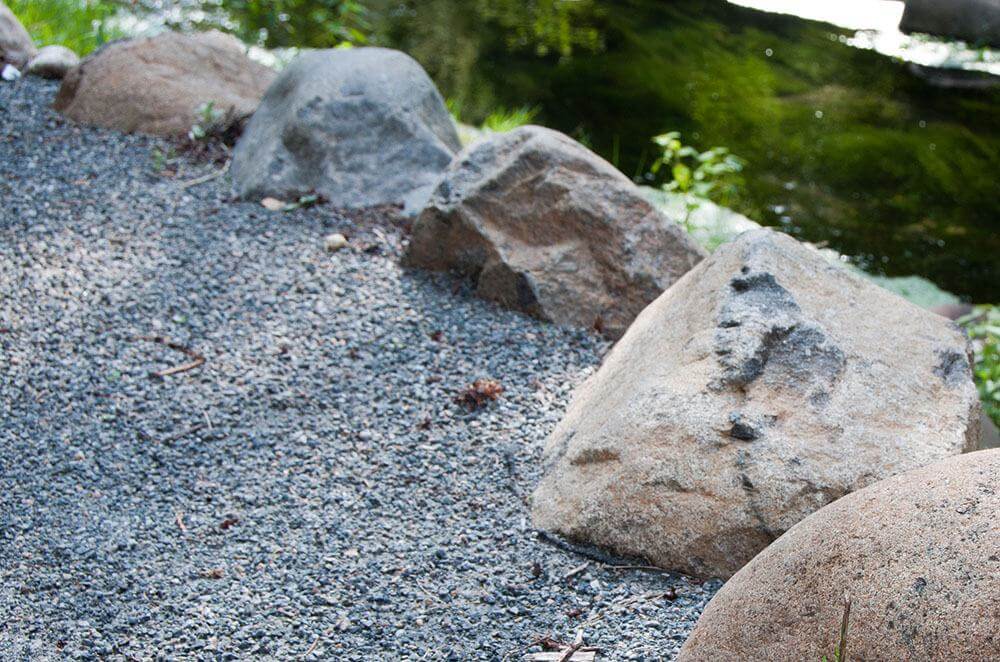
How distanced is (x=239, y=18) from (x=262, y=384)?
242 inches

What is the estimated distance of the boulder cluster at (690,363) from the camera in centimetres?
172

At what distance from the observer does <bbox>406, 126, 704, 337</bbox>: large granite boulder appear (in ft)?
12.7

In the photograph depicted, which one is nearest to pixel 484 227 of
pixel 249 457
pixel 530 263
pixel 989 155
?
pixel 530 263

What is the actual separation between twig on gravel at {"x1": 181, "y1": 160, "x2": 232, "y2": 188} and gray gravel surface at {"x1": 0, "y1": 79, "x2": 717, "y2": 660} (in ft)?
0.20

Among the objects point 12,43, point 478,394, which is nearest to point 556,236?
point 478,394

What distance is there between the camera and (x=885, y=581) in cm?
167

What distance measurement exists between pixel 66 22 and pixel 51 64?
4.98ft

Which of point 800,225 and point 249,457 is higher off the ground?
point 249,457

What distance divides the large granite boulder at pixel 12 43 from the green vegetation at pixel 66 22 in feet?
1.69

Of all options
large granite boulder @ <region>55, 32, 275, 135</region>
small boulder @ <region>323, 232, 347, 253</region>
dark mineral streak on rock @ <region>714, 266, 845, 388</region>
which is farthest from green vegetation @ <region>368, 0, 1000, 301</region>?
dark mineral streak on rock @ <region>714, 266, 845, 388</region>

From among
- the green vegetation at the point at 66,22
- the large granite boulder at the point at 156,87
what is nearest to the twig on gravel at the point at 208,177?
the large granite boulder at the point at 156,87

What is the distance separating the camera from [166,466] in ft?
9.99

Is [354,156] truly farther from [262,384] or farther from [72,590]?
[72,590]

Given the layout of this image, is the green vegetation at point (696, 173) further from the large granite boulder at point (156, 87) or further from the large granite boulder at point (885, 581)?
the large granite boulder at point (885, 581)
